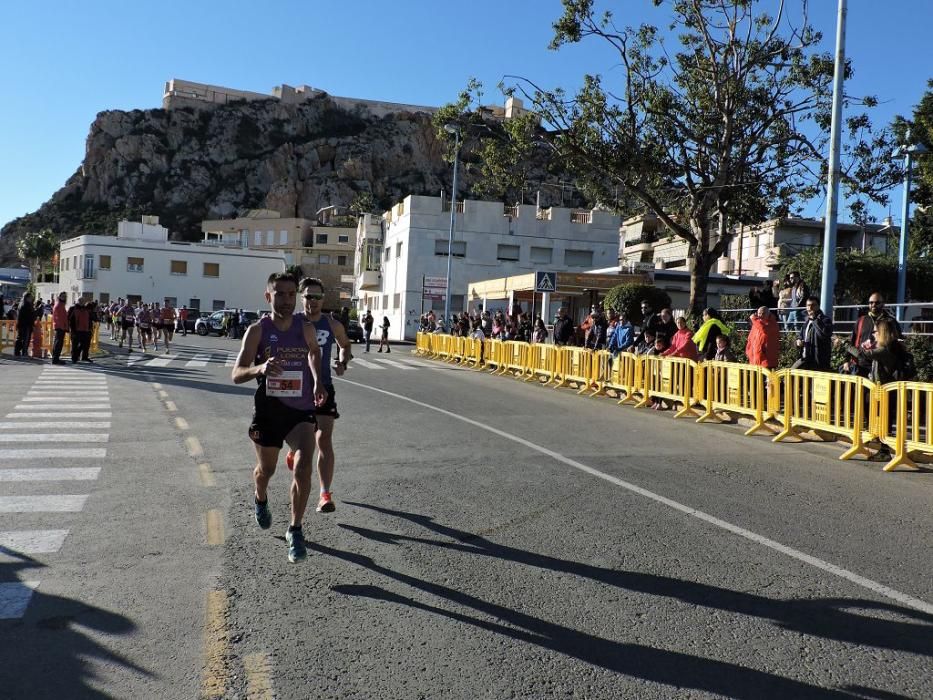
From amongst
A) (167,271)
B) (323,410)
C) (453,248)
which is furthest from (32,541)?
(167,271)

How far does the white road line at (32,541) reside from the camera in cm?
528

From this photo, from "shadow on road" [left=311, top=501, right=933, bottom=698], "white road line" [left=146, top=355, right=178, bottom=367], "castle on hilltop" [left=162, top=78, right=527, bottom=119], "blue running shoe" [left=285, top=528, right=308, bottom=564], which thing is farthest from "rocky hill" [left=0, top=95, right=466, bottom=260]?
"shadow on road" [left=311, top=501, right=933, bottom=698]

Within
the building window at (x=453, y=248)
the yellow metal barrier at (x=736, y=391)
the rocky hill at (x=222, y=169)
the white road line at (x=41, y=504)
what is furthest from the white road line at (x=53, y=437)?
the rocky hill at (x=222, y=169)

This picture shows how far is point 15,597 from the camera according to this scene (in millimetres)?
4406

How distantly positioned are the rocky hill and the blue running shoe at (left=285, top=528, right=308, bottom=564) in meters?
123

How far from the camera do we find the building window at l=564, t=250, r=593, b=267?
53.6 metres

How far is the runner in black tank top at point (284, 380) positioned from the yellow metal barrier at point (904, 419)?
663 centimetres

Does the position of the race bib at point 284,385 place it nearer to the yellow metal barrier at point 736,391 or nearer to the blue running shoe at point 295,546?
the blue running shoe at point 295,546

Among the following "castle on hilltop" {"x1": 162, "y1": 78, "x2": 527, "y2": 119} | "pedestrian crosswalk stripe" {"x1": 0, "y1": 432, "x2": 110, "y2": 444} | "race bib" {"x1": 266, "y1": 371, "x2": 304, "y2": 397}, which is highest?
"castle on hilltop" {"x1": 162, "y1": 78, "x2": 527, "y2": 119}

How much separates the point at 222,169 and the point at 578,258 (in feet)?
308

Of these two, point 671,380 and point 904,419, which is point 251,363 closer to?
point 904,419

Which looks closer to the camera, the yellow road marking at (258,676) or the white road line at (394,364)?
the yellow road marking at (258,676)

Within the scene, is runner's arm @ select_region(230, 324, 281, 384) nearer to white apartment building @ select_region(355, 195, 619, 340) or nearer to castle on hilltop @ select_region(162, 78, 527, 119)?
white apartment building @ select_region(355, 195, 619, 340)

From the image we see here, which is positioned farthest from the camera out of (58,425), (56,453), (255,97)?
(255,97)
